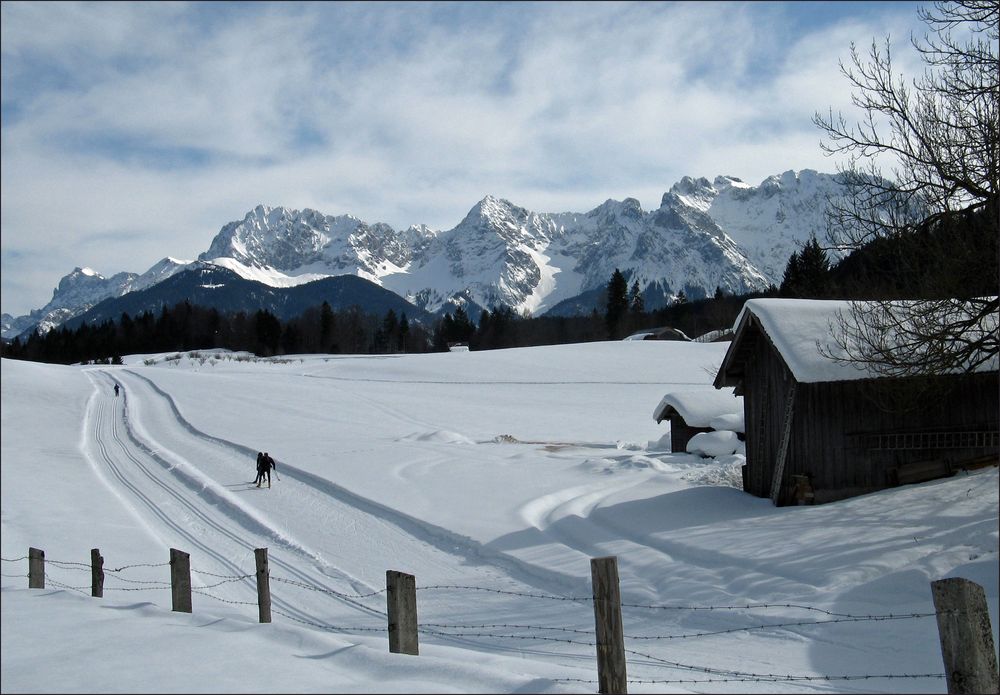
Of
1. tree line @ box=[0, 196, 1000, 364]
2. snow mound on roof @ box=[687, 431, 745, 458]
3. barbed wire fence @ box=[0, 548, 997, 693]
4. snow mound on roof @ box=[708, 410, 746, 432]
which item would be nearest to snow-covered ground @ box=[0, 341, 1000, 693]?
barbed wire fence @ box=[0, 548, 997, 693]

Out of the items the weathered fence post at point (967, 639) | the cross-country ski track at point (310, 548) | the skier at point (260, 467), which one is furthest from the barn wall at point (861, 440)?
the skier at point (260, 467)

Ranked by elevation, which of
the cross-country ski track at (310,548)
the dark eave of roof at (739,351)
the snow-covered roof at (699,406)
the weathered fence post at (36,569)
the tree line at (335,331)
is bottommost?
the cross-country ski track at (310,548)

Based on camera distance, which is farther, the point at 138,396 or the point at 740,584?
the point at 138,396

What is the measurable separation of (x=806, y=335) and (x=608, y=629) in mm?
12712

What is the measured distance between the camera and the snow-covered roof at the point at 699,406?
28.3 meters

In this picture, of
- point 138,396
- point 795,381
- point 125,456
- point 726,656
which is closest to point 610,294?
point 138,396

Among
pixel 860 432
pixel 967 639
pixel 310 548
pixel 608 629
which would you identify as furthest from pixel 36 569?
pixel 860 432

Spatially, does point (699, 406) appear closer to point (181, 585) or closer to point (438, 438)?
point (438, 438)

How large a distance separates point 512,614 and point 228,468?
17680mm

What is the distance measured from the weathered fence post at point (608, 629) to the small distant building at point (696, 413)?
22700 millimetres

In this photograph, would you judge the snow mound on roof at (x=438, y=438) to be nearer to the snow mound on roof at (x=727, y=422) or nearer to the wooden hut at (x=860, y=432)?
the snow mound on roof at (x=727, y=422)

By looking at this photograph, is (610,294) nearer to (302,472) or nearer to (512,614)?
(302,472)

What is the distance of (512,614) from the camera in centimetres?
1104

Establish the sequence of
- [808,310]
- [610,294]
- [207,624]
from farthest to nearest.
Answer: [610,294], [808,310], [207,624]
